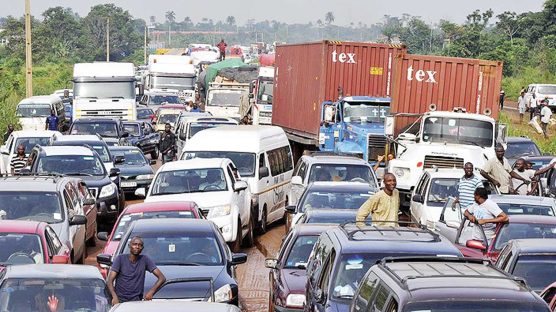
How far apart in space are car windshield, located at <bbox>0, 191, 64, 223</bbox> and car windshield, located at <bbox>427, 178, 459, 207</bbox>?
674cm

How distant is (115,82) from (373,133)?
21.1m

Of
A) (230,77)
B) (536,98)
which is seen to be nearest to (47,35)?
(230,77)

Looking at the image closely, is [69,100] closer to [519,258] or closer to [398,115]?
[398,115]

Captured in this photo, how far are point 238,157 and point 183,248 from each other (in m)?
10.6

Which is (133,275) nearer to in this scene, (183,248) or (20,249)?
(183,248)

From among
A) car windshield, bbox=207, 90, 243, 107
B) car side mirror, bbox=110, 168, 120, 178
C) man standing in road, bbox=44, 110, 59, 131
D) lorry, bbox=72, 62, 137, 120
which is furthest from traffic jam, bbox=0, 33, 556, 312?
car windshield, bbox=207, 90, 243, 107

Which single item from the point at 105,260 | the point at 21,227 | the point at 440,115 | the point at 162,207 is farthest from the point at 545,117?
the point at 105,260

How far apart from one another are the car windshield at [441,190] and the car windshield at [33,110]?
101 feet

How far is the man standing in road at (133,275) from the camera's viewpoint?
1283 centimetres

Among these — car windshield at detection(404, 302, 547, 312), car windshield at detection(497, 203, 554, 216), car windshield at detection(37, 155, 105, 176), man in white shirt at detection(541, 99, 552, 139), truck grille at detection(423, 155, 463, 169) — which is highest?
car windshield at detection(404, 302, 547, 312)

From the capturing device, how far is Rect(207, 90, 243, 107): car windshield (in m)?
56.3

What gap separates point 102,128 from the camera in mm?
38906

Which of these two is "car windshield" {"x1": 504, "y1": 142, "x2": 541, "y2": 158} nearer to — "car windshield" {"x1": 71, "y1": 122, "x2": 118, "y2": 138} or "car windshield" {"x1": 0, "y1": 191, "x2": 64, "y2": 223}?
"car windshield" {"x1": 71, "y1": 122, "x2": 118, "y2": 138}

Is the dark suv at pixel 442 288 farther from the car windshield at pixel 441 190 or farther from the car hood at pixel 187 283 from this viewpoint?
the car windshield at pixel 441 190
